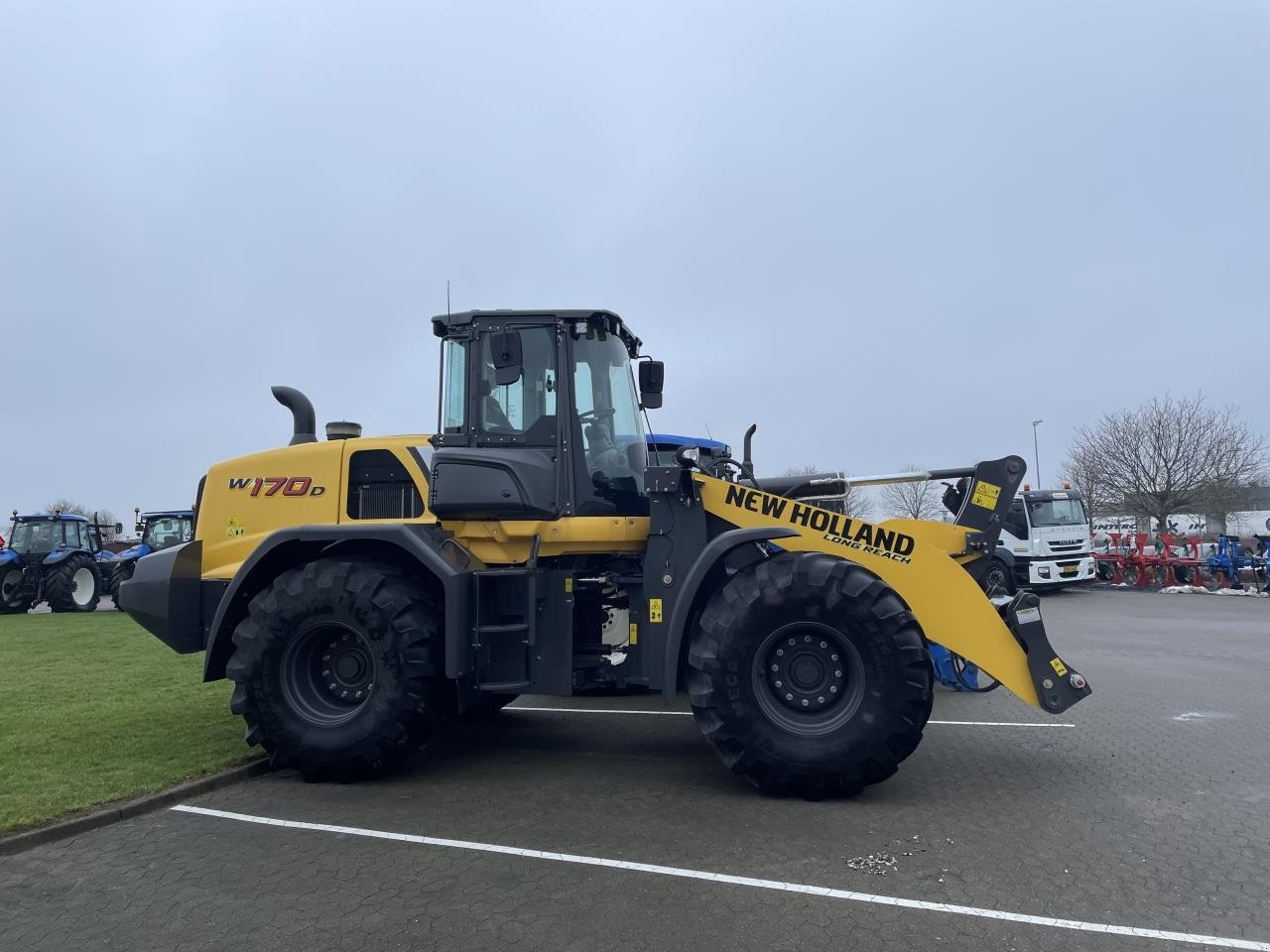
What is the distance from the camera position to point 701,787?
5684mm

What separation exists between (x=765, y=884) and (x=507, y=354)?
3.69m

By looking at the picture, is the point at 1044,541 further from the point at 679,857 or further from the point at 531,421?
the point at 679,857

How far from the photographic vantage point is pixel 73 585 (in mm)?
19359

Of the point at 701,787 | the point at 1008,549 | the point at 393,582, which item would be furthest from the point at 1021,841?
the point at 1008,549

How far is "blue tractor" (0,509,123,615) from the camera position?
1920cm

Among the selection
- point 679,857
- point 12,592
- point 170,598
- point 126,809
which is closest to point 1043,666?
point 679,857

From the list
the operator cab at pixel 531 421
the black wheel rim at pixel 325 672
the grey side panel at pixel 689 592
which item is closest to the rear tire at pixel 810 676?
the grey side panel at pixel 689 592

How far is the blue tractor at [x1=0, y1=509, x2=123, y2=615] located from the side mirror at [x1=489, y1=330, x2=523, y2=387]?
17.7 meters

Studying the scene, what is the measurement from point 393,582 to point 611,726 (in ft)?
8.90

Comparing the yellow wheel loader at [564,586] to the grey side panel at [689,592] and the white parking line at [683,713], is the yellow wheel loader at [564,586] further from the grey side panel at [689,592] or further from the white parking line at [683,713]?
the white parking line at [683,713]

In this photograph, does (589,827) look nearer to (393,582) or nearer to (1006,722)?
(393,582)

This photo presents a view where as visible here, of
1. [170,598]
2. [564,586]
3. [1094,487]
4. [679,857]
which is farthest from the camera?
[1094,487]

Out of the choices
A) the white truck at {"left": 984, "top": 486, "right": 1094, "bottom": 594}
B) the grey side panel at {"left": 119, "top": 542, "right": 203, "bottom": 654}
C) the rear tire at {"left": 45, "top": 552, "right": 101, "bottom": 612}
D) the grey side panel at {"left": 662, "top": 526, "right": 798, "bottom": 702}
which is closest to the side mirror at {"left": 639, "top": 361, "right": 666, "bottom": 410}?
the grey side panel at {"left": 662, "top": 526, "right": 798, "bottom": 702}

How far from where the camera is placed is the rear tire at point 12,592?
19.2 metres
